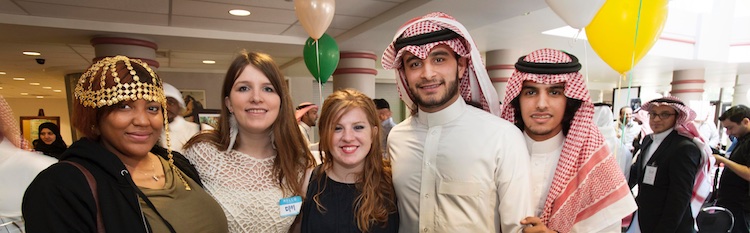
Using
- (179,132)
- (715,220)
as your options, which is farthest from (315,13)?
(715,220)

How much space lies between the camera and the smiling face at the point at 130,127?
122 centimetres

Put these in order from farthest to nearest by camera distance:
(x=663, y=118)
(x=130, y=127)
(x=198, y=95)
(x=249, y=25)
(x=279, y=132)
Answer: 1. (x=198, y=95)
2. (x=249, y=25)
3. (x=663, y=118)
4. (x=279, y=132)
5. (x=130, y=127)

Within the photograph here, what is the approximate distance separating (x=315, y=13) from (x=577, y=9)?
84.2 inches

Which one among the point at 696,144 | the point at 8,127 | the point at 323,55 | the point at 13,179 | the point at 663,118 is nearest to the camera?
the point at 13,179

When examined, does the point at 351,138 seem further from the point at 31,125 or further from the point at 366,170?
the point at 31,125

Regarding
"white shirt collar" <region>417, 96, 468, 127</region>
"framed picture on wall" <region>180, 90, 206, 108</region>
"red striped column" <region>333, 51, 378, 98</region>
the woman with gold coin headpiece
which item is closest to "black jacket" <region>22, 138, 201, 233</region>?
the woman with gold coin headpiece

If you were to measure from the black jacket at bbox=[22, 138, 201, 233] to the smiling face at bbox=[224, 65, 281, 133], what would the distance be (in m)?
0.54

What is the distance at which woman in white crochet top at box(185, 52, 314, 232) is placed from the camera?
167cm

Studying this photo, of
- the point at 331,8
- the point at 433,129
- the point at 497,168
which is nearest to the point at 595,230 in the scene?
the point at 497,168

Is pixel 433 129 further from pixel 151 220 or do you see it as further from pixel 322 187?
pixel 151 220

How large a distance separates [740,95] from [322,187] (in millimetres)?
15118

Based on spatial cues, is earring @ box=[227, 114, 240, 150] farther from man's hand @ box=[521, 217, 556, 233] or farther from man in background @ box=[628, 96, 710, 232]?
man in background @ box=[628, 96, 710, 232]

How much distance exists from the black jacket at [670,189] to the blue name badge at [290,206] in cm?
266

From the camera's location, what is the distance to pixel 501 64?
7.07 meters
